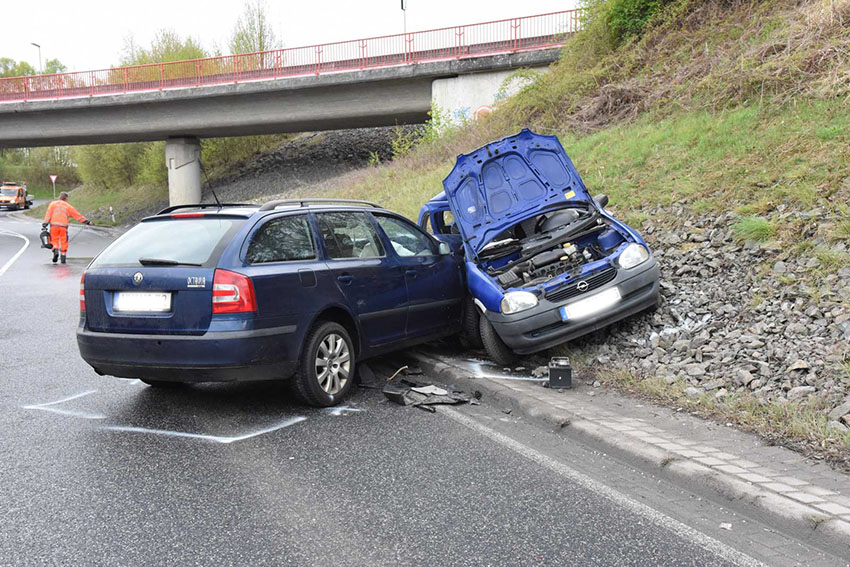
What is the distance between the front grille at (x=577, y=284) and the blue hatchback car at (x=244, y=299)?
4.62ft

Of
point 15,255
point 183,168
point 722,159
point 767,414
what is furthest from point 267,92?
point 767,414

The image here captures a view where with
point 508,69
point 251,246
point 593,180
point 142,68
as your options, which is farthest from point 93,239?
point 251,246

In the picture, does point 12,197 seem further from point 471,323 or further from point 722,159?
point 722,159

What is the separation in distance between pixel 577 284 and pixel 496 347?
0.98 meters

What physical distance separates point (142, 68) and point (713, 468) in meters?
34.1

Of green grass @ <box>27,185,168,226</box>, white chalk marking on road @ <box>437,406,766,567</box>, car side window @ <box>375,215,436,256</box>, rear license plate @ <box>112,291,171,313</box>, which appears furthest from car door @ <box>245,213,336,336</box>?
green grass @ <box>27,185,168,226</box>

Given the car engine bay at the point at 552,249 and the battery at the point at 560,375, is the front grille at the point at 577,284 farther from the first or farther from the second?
the battery at the point at 560,375

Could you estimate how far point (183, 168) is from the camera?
3694cm

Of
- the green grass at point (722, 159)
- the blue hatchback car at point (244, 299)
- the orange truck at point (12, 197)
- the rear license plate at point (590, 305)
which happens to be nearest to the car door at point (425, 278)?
the blue hatchback car at point (244, 299)

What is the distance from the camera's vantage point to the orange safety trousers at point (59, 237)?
17.6 m

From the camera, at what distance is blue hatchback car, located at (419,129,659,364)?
6.25 m

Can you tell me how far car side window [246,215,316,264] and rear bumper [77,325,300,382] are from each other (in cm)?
60

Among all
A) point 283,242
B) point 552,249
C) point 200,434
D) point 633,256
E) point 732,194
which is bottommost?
point 200,434

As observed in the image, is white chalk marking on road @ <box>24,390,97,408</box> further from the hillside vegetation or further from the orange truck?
the orange truck
